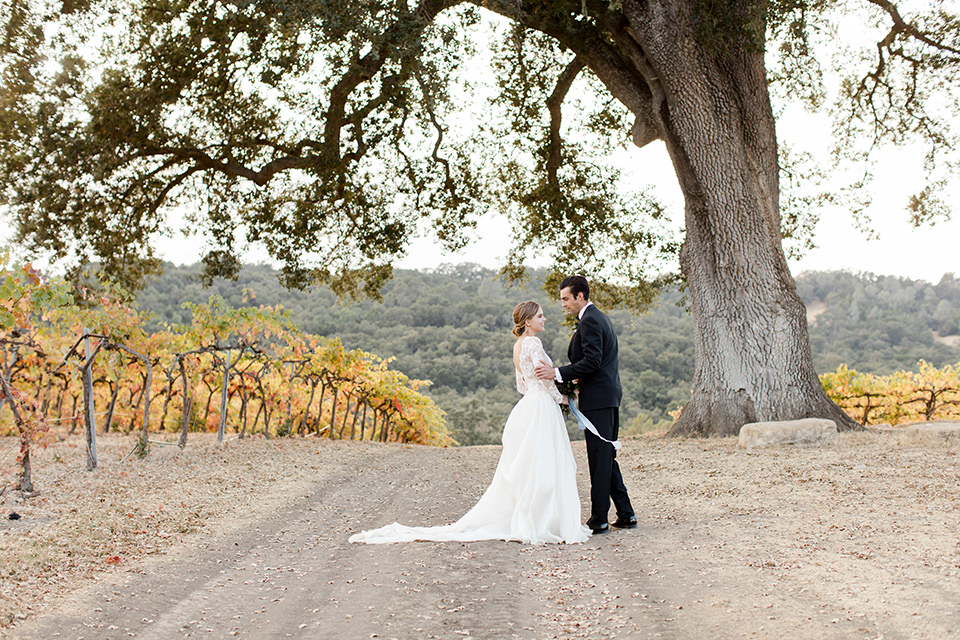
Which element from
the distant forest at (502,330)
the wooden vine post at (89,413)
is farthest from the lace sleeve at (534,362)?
the distant forest at (502,330)

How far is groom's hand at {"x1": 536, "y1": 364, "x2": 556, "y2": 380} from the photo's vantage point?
4.81 meters

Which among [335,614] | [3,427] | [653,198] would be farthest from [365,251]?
[335,614]

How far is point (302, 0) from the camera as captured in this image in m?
8.31

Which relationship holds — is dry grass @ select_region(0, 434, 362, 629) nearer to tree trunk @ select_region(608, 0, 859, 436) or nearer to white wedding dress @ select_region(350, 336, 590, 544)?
white wedding dress @ select_region(350, 336, 590, 544)

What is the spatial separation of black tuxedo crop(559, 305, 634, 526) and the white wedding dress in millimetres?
161

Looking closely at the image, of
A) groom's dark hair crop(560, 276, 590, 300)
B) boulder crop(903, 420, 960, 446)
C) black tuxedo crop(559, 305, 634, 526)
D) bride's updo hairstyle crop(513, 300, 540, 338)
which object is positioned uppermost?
groom's dark hair crop(560, 276, 590, 300)

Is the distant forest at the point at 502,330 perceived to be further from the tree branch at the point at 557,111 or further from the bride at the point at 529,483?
the bride at the point at 529,483

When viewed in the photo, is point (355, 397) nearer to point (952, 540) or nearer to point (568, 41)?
point (568, 41)

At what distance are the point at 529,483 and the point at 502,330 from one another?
25234 millimetres

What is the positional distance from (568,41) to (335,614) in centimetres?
914

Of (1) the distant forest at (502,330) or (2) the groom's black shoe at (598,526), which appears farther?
(1) the distant forest at (502,330)

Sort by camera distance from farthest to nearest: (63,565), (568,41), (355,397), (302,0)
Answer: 1. (355,397)
2. (568,41)
3. (302,0)
4. (63,565)

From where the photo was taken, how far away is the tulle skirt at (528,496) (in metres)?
4.50

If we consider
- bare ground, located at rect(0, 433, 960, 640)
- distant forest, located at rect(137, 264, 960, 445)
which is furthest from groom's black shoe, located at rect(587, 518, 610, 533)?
distant forest, located at rect(137, 264, 960, 445)
